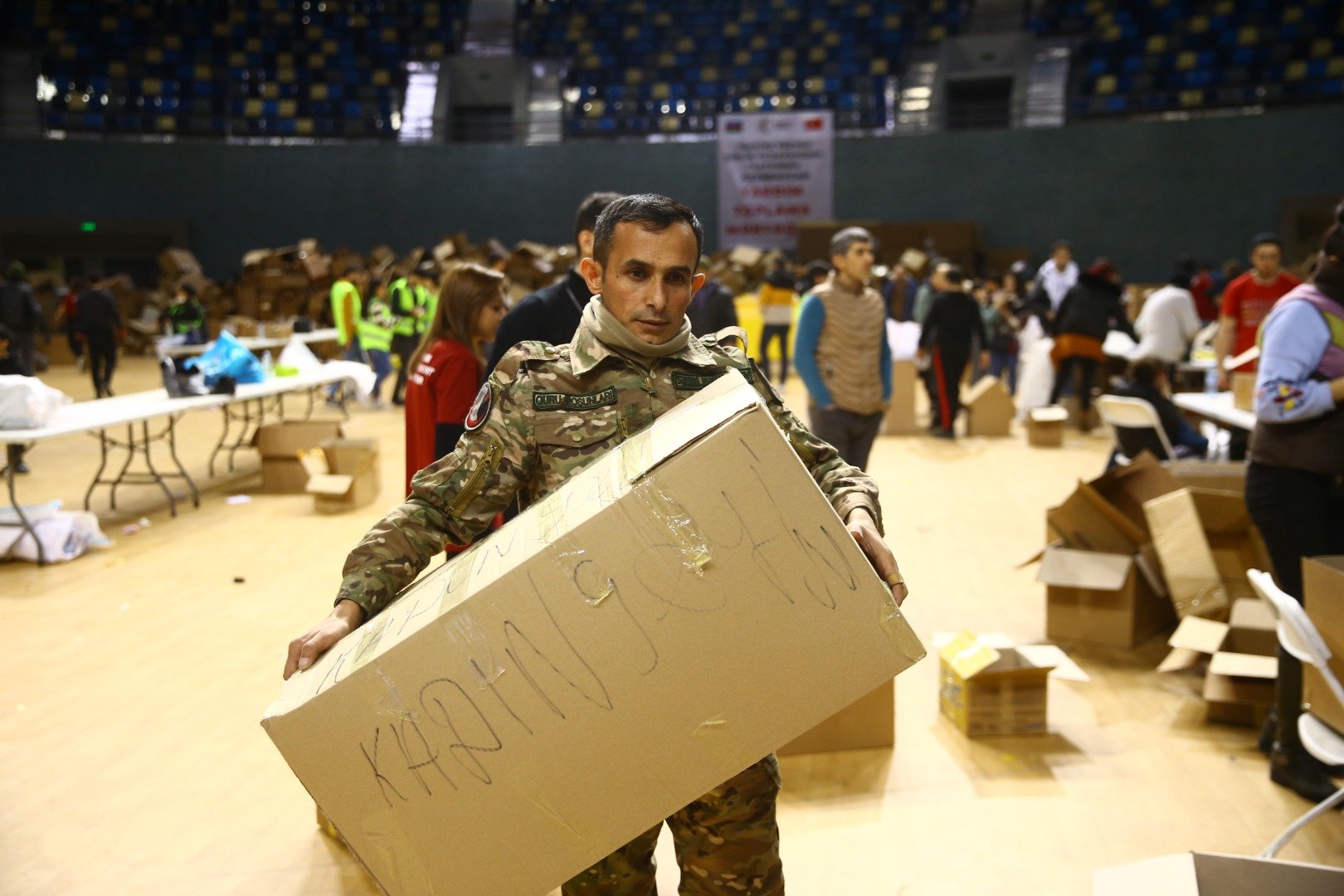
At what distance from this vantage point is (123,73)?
19.2 m

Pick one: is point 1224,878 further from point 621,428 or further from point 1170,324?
point 1170,324

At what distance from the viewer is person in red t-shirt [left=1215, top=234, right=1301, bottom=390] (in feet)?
20.4

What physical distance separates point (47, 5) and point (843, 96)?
558 inches

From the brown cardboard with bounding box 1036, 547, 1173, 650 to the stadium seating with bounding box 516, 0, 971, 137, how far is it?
15.5 m

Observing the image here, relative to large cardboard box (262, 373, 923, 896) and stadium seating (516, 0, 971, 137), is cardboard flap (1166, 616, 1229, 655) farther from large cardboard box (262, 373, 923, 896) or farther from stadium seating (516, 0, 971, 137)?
stadium seating (516, 0, 971, 137)

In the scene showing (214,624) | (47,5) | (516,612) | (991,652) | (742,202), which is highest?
(47,5)

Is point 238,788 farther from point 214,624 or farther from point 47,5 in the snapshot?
point 47,5

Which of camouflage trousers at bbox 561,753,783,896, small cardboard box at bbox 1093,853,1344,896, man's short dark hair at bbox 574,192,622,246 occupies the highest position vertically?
man's short dark hair at bbox 574,192,622,246

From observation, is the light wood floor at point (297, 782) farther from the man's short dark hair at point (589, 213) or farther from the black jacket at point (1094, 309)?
the black jacket at point (1094, 309)

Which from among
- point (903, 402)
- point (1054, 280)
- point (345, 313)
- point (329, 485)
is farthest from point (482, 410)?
point (345, 313)

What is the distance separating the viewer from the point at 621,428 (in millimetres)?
1631

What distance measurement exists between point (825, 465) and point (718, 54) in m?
20.2

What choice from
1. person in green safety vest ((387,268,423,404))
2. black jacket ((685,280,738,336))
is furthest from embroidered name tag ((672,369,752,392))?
person in green safety vest ((387,268,423,404))

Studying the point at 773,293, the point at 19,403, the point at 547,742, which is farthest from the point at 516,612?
the point at 773,293
